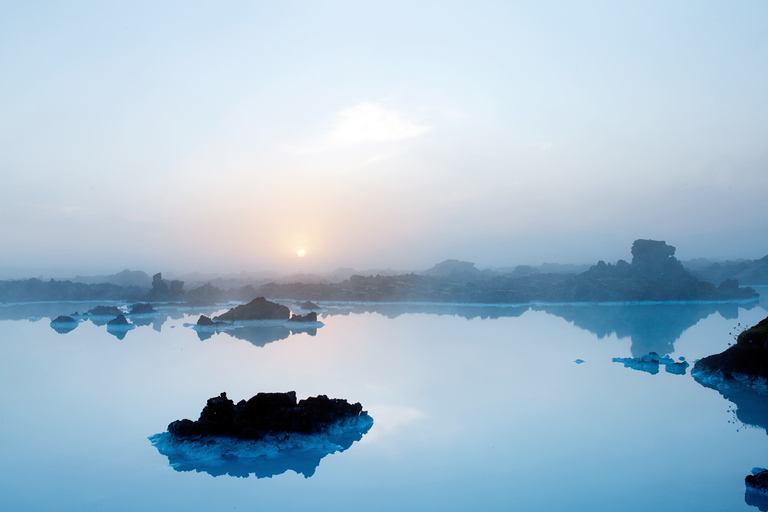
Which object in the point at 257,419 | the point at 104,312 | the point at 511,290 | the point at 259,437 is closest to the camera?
the point at 259,437

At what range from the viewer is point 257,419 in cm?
1245

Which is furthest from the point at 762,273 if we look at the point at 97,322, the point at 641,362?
the point at 97,322

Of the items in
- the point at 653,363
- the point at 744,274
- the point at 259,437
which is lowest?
the point at 259,437

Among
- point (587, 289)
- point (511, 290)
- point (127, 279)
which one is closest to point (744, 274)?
point (587, 289)

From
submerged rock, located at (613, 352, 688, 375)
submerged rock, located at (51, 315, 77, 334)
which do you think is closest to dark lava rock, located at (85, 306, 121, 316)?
submerged rock, located at (51, 315, 77, 334)

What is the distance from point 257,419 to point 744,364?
58.9 ft

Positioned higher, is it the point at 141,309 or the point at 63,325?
the point at 141,309

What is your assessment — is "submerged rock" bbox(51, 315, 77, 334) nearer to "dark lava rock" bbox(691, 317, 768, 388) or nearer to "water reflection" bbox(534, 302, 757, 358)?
"water reflection" bbox(534, 302, 757, 358)

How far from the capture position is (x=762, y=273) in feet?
231

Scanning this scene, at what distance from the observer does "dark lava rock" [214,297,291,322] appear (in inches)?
1583

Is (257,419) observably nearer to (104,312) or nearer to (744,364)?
(744,364)

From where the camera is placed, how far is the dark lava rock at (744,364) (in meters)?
17.5

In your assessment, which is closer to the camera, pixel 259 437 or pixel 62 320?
pixel 259 437

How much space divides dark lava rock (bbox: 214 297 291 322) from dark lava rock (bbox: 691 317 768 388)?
101 feet
